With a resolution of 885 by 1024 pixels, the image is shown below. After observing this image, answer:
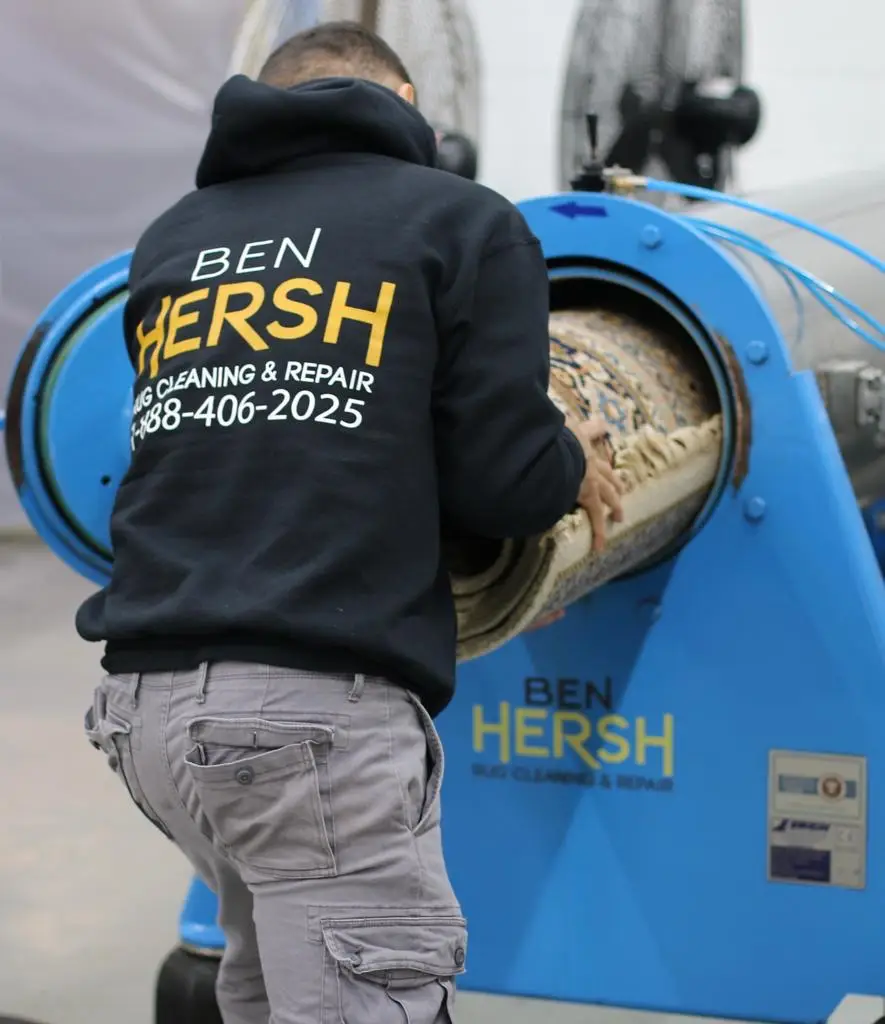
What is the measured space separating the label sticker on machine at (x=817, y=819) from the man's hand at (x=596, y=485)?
41 cm

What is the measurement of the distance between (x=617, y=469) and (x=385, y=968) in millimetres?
434

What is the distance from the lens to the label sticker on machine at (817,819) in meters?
1.42

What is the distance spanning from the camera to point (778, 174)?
4324 millimetres

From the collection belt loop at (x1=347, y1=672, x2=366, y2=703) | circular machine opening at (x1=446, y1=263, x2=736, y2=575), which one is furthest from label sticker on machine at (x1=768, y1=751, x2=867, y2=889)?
belt loop at (x1=347, y1=672, x2=366, y2=703)

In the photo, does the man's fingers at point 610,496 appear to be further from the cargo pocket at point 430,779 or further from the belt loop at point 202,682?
the belt loop at point 202,682

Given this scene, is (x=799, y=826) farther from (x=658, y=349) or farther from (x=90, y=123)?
(x=90, y=123)

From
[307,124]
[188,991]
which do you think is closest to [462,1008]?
[188,991]

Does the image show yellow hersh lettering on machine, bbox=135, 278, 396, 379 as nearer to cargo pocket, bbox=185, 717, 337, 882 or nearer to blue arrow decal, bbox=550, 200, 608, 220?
cargo pocket, bbox=185, 717, 337, 882

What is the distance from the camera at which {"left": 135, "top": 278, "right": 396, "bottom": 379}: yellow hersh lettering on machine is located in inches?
38.9

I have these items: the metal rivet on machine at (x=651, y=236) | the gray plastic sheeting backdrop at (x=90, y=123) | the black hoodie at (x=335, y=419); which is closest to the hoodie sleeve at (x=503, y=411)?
the black hoodie at (x=335, y=419)

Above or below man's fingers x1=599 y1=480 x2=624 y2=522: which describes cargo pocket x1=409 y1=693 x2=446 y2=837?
below

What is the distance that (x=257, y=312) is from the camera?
1.01 m

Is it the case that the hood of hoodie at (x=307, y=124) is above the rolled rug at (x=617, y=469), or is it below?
above

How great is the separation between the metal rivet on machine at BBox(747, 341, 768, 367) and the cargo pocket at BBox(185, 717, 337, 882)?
616mm
